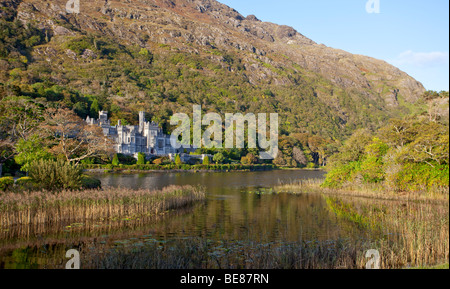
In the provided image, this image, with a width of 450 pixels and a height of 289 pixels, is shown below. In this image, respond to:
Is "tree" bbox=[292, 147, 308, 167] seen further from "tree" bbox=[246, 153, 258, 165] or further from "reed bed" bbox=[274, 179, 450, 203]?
"reed bed" bbox=[274, 179, 450, 203]

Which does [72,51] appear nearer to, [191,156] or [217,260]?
[191,156]

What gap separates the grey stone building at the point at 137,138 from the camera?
77.1 meters

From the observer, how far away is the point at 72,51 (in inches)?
5910

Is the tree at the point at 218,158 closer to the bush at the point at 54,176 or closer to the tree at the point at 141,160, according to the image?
the tree at the point at 141,160

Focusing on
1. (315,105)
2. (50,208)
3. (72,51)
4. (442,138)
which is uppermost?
(72,51)

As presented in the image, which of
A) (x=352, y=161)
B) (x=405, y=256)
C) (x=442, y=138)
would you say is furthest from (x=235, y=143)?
(x=405, y=256)

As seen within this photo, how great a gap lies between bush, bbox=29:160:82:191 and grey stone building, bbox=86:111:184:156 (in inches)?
2195

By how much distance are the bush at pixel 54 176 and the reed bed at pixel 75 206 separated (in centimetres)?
141

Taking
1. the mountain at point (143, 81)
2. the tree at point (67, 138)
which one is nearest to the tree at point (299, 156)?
the mountain at point (143, 81)

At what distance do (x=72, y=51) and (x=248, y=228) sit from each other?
512 ft

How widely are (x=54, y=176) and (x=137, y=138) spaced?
6386cm

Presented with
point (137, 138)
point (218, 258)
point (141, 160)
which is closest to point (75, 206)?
point (218, 258)

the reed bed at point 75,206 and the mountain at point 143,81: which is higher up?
the mountain at point 143,81

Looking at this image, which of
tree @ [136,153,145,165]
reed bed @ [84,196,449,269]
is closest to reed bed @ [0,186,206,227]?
reed bed @ [84,196,449,269]
